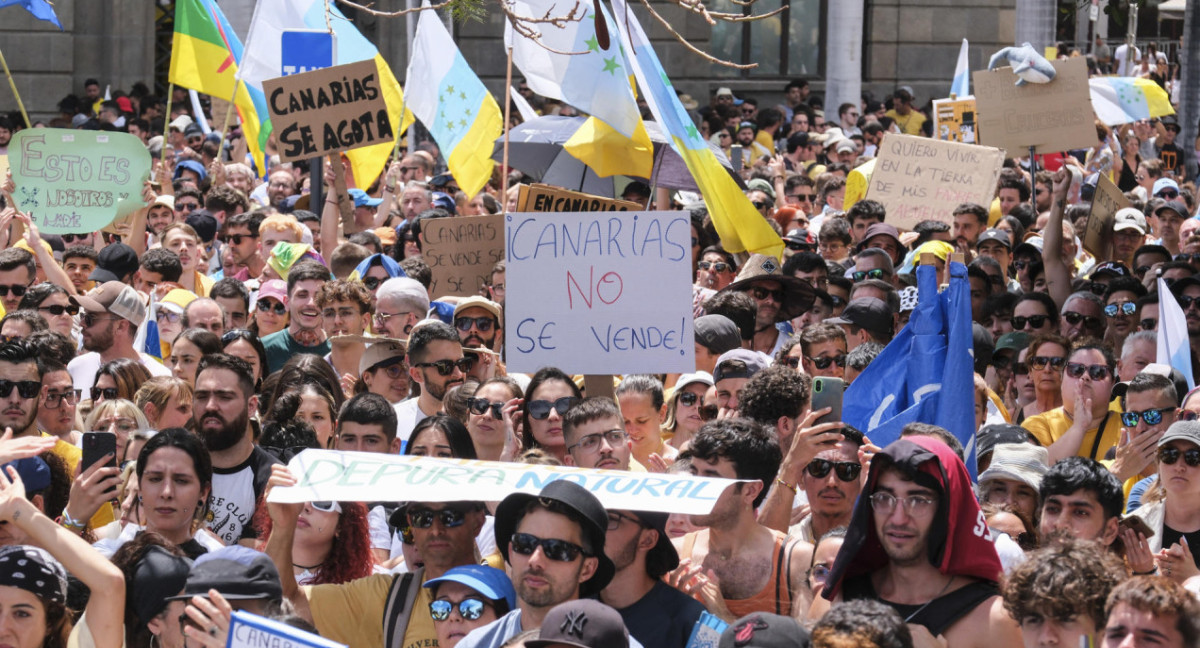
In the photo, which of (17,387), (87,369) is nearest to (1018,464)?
(17,387)

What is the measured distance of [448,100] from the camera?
39.9 ft

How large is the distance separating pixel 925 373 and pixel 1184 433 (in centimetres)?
95

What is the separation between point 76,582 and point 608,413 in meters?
1.79

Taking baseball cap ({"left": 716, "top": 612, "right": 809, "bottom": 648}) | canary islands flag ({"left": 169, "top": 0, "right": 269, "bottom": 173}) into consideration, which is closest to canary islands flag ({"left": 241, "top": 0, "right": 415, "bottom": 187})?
canary islands flag ({"left": 169, "top": 0, "right": 269, "bottom": 173})

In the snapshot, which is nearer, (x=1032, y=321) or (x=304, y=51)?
(x=1032, y=321)

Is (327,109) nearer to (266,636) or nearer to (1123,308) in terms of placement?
(1123,308)

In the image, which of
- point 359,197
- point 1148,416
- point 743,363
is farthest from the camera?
point 359,197

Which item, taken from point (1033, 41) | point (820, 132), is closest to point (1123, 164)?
point (1033, 41)

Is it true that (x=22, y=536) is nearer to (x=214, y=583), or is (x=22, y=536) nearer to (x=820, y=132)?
(x=214, y=583)

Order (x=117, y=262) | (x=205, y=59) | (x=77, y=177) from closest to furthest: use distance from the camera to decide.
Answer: (x=117, y=262), (x=77, y=177), (x=205, y=59)

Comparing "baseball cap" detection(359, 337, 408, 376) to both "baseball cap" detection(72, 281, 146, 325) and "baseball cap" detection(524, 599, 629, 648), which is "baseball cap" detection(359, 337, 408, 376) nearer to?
"baseball cap" detection(72, 281, 146, 325)

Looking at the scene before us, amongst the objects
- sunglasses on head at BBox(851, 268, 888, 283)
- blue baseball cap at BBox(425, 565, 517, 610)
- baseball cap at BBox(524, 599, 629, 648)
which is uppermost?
sunglasses on head at BBox(851, 268, 888, 283)

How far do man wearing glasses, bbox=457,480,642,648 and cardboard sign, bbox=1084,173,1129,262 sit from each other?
7.03 metres

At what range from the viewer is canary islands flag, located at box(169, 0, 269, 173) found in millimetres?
Answer: 13305
